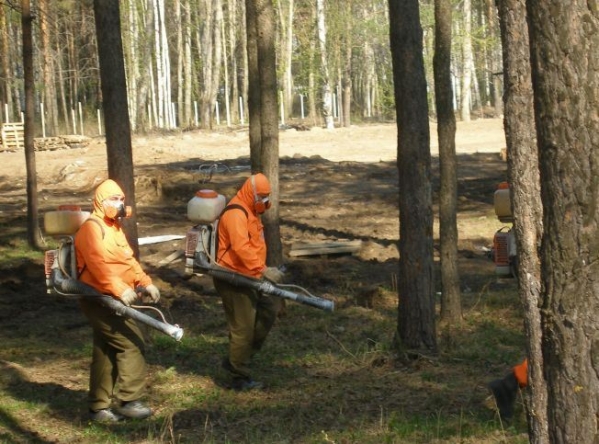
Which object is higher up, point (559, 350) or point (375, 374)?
point (559, 350)

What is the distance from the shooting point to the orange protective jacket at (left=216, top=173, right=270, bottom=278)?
9.41 metres

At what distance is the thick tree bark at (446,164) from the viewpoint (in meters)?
11.7

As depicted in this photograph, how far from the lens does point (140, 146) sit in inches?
1420

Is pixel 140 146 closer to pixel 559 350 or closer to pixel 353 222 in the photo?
pixel 353 222

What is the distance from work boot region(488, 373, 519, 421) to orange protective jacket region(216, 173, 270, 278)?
2552 millimetres

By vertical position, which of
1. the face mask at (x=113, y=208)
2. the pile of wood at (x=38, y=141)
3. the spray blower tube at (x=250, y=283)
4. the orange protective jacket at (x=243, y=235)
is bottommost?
the spray blower tube at (x=250, y=283)

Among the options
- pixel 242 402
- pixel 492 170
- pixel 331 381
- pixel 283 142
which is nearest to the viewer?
pixel 242 402

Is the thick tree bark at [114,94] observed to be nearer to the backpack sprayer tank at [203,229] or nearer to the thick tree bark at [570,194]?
the backpack sprayer tank at [203,229]

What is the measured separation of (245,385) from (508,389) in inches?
111

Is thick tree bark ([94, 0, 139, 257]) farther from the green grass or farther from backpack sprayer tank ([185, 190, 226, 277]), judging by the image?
the green grass

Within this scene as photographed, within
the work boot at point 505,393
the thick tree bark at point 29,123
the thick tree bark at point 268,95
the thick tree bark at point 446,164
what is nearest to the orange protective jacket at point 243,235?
the work boot at point 505,393

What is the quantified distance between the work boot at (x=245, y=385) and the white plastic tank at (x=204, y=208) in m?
1.53

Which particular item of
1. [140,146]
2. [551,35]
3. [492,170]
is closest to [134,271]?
[551,35]

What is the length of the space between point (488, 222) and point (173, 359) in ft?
35.5
